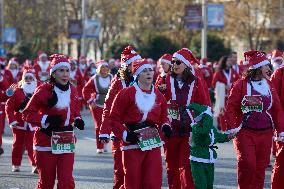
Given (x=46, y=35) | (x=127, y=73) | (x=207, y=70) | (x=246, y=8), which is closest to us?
(x=127, y=73)

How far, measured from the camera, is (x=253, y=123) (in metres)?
10.9

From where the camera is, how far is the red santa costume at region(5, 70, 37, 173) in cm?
1471

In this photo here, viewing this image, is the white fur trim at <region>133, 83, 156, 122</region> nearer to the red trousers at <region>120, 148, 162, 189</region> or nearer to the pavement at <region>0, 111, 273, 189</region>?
the red trousers at <region>120, 148, 162, 189</region>

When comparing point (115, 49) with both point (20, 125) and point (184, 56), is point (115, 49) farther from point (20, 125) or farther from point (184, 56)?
point (184, 56)

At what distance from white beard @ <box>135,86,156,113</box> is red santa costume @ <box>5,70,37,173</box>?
4856mm

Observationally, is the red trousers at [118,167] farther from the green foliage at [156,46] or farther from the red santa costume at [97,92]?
the green foliage at [156,46]

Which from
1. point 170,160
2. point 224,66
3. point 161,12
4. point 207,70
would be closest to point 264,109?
point 170,160

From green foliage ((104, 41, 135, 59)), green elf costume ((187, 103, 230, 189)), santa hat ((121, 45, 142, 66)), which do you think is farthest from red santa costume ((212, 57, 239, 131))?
green foliage ((104, 41, 135, 59))

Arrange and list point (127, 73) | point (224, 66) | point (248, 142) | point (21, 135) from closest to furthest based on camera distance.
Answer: point (248, 142) → point (127, 73) → point (21, 135) → point (224, 66)

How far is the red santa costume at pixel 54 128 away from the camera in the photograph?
10.5 meters

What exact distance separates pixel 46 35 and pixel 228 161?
49.3 metres

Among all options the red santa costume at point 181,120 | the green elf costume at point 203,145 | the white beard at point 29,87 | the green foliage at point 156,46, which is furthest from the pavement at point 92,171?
the green foliage at point 156,46

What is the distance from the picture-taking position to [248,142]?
10.8m

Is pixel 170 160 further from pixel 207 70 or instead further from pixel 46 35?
pixel 46 35
